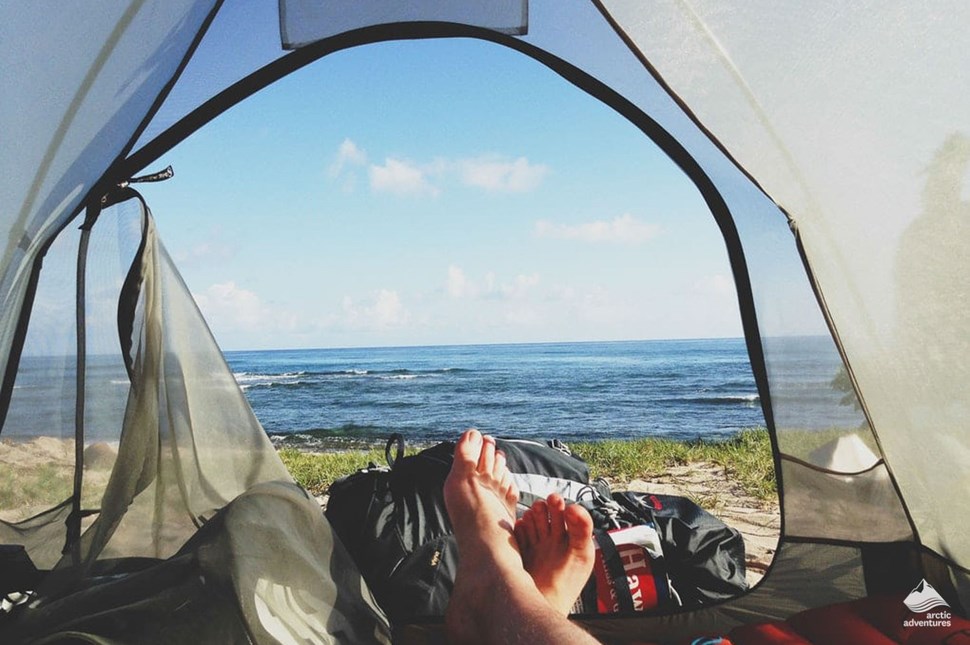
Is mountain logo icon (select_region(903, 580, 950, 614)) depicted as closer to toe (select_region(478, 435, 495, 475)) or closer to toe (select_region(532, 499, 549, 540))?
toe (select_region(532, 499, 549, 540))

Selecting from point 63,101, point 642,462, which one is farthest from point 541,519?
point 642,462

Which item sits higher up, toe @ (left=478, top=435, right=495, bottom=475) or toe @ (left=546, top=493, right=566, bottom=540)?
toe @ (left=478, top=435, right=495, bottom=475)

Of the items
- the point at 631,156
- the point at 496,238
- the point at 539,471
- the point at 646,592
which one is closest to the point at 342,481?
the point at 539,471

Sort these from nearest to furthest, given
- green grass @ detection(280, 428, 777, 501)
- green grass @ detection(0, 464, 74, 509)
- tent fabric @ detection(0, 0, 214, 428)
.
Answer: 1. tent fabric @ detection(0, 0, 214, 428)
2. green grass @ detection(0, 464, 74, 509)
3. green grass @ detection(280, 428, 777, 501)

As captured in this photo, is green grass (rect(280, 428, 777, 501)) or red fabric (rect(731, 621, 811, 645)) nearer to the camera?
red fabric (rect(731, 621, 811, 645))

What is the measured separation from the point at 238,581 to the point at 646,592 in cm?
108

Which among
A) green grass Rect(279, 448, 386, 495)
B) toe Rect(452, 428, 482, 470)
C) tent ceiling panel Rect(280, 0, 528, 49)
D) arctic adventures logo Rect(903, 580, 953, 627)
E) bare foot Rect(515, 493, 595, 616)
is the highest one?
tent ceiling panel Rect(280, 0, 528, 49)

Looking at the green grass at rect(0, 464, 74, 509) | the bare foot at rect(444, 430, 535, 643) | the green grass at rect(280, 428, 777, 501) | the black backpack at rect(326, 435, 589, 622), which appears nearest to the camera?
the bare foot at rect(444, 430, 535, 643)

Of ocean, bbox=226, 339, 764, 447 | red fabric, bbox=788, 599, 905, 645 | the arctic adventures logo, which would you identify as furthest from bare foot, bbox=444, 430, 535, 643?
ocean, bbox=226, 339, 764, 447

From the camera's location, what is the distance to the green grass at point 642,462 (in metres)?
4.52

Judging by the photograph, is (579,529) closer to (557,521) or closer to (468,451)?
(557,521)

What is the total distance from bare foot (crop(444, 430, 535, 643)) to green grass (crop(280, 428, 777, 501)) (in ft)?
8.83

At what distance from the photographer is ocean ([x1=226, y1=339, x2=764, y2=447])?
48.6ft

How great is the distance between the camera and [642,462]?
17.4ft
